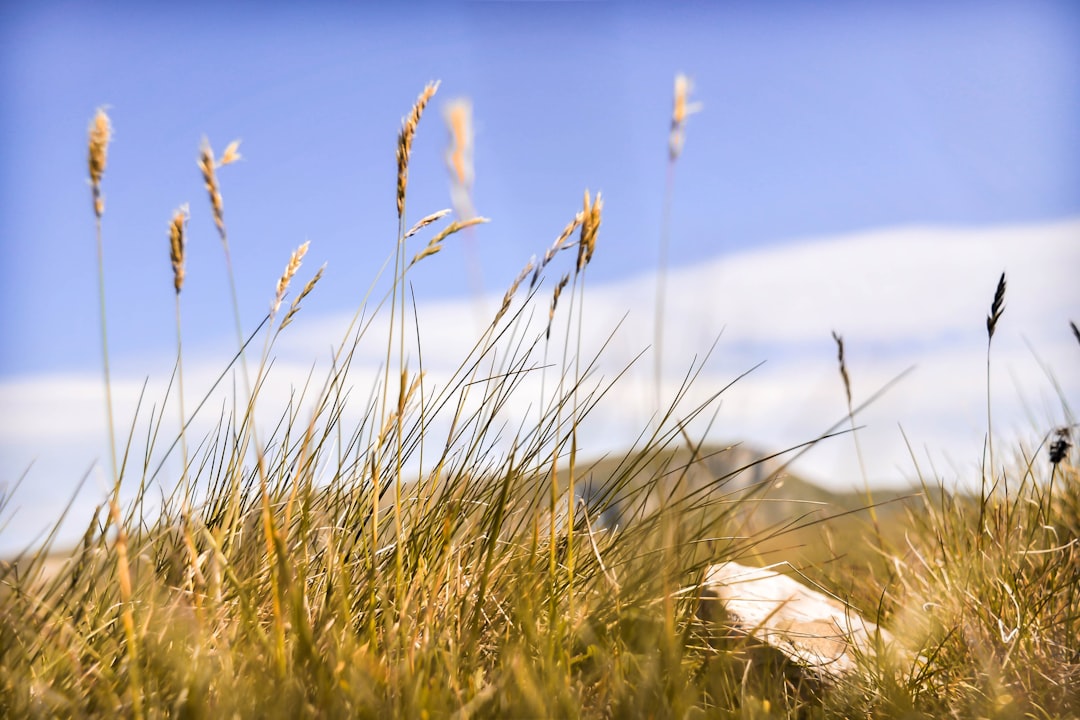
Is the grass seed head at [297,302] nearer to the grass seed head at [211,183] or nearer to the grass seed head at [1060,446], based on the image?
the grass seed head at [211,183]

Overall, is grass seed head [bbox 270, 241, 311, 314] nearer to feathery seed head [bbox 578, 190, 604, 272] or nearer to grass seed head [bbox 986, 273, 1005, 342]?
feathery seed head [bbox 578, 190, 604, 272]

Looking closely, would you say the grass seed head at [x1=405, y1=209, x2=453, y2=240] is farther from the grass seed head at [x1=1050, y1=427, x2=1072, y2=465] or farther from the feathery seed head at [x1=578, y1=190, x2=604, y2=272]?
the grass seed head at [x1=1050, y1=427, x2=1072, y2=465]

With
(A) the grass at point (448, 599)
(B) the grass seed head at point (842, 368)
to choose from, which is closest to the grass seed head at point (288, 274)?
(A) the grass at point (448, 599)

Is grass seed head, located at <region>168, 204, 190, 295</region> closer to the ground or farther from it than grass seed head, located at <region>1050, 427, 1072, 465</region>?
farther from it

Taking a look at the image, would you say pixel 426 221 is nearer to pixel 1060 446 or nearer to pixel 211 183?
pixel 211 183

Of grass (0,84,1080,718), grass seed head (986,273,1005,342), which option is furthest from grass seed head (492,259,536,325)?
grass seed head (986,273,1005,342)

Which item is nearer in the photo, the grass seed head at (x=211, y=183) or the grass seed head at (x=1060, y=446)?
the grass seed head at (x=211, y=183)

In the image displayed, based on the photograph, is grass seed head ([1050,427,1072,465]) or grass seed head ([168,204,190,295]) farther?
Result: grass seed head ([1050,427,1072,465])

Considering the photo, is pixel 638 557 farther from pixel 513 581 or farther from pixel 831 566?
pixel 831 566

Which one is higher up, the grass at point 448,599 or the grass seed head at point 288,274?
the grass seed head at point 288,274

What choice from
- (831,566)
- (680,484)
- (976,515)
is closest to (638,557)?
(680,484)

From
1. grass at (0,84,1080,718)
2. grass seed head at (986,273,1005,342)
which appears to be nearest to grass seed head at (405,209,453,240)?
grass at (0,84,1080,718)

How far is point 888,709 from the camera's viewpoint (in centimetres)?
224

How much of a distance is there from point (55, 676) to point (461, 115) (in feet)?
5.16
